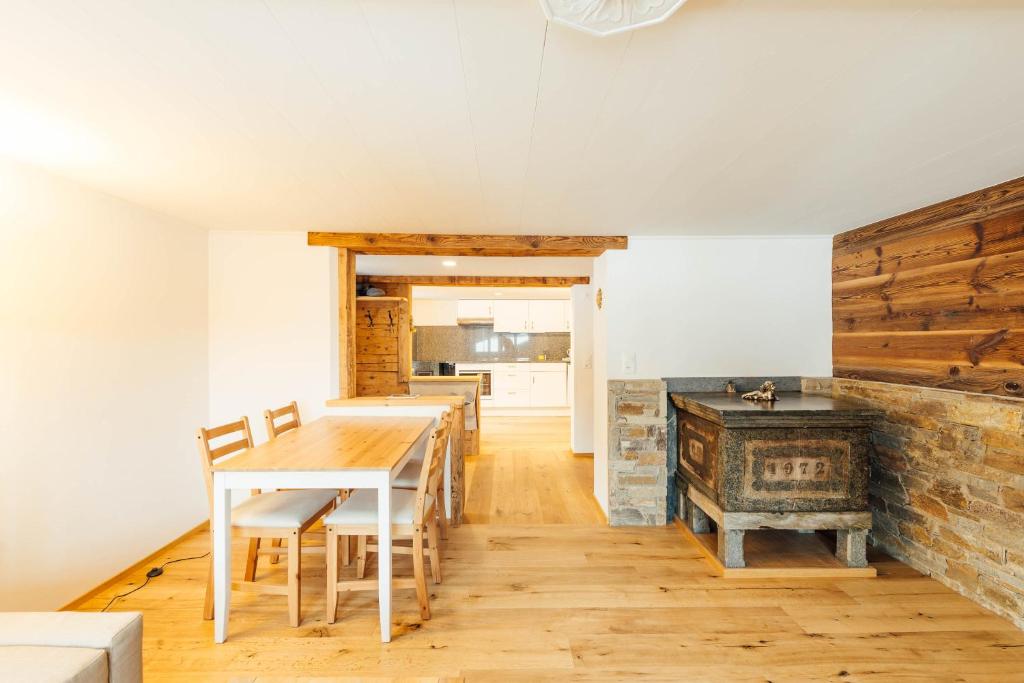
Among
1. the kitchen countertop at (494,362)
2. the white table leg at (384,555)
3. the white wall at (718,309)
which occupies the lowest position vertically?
the white table leg at (384,555)

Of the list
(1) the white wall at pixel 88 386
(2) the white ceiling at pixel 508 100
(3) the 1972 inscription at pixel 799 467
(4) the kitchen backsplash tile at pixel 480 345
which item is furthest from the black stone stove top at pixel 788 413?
(4) the kitchen backsplash tile at pixel 480 345

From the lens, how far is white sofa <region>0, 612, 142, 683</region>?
1161 millimetres

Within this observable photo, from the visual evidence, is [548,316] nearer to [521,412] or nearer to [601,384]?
[521,412]

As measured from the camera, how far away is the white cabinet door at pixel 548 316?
7.54 metres

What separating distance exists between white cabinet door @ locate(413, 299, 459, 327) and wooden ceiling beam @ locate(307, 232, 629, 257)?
171 inches

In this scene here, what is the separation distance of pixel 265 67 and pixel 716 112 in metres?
1.46

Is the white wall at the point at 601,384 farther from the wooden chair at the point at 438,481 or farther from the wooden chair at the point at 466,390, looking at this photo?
the wooden chair at the point at 466,390

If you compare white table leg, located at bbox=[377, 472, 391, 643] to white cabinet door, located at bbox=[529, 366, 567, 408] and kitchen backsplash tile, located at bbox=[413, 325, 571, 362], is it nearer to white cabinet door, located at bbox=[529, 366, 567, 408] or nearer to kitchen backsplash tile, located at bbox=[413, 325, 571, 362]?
white cabinet door, located at bbox=[529, 366, 567, 408]

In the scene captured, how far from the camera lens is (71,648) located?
4.10 ft

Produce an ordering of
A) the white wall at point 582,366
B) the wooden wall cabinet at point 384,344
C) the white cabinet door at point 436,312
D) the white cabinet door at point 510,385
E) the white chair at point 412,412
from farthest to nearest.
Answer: the white cabinet door at point 436,312 → the white cabinet door at point 510,385 → the white wall at point 582,366 → the wooden wall cabinet at point 384,344 → the white chair at point 412,412

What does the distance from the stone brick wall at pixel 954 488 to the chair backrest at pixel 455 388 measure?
359 cm

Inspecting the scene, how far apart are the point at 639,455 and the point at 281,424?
261 centimetres

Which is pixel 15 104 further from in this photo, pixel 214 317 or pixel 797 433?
pixel 797 433

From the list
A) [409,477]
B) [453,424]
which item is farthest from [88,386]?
[453,424]
